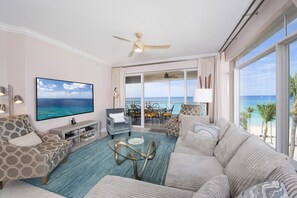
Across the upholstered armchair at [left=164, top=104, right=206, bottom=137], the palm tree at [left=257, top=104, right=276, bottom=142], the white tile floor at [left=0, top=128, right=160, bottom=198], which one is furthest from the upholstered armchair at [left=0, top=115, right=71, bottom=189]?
the palm tree at [left=257, top=104, right=276, bottom=142]

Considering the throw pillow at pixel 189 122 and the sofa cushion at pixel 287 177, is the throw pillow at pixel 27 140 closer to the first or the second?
the throw pillow at pixel 189 122

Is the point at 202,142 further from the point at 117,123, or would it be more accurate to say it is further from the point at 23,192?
the point at 117,123

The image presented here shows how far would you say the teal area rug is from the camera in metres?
1.79

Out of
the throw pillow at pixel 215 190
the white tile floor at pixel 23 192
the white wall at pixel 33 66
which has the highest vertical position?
the white wall at pixel 33 66

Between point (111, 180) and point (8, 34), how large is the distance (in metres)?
3.29

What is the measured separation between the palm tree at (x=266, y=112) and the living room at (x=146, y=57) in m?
0.02

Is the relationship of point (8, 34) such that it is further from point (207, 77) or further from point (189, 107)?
point (207, 77)

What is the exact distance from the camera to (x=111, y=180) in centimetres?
125

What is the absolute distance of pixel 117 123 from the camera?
3906 mm

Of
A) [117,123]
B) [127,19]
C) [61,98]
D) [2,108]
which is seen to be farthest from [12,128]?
[127,19]

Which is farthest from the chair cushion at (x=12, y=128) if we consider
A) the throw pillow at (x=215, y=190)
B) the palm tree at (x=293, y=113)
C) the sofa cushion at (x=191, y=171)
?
the palm tree at (x=293, y=113)

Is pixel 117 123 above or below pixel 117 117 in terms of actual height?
below

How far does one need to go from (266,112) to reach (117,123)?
11.1ft

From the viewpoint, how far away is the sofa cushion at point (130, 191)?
1059 mm
